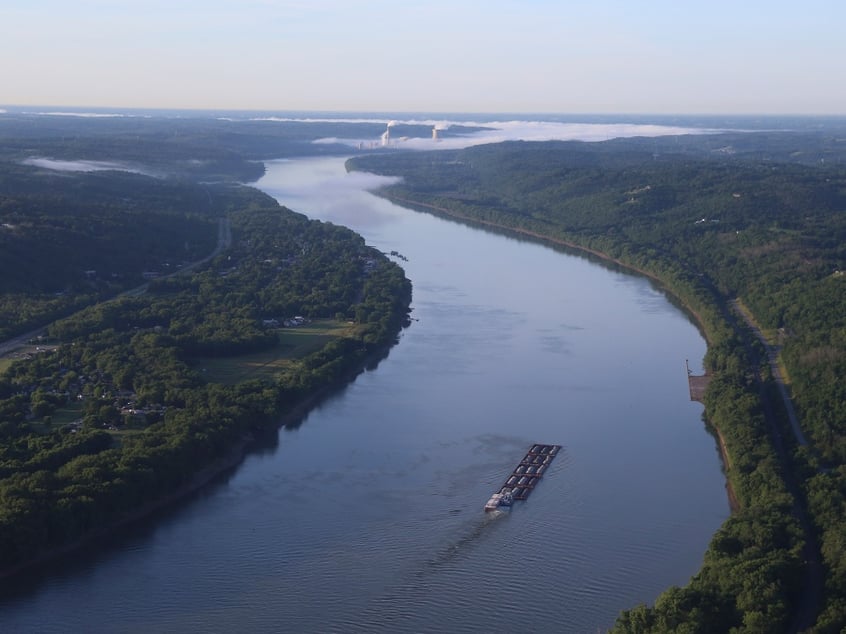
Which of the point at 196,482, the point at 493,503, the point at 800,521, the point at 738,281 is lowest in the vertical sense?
the point at 196,482

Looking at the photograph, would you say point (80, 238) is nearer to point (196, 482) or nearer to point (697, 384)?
point (196, 482)

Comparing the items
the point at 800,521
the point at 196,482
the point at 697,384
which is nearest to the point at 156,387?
the point at 196,482

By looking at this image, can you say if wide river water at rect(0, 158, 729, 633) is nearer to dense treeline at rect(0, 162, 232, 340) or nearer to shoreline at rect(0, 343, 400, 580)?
shoreline at rect(0, 343, 400, 580)

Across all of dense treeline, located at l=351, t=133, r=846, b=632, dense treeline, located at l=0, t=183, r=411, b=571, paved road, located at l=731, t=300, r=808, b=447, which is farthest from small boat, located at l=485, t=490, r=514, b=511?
paved road, located at l=731, t=300, r=808, b=447

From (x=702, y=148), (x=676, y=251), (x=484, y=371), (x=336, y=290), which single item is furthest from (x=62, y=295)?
(x=702, y=148)

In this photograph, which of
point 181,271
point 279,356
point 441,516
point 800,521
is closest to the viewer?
point 800,521
